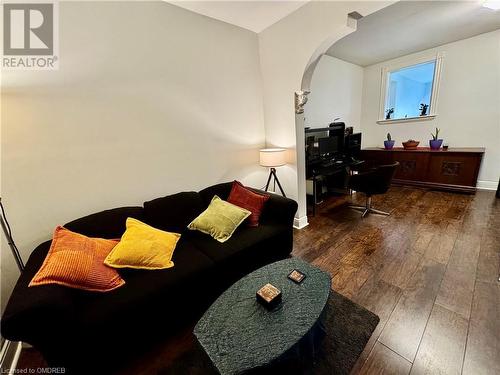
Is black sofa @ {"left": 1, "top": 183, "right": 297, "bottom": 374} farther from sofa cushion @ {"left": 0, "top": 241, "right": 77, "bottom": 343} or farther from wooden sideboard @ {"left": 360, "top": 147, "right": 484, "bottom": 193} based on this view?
wooden sideboard @ {"left": 360, "top": 147, "right": 484, "bottom": 193}

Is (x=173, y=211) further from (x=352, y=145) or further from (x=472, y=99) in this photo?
(x=472, y=99)

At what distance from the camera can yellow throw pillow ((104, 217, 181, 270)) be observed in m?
1.49

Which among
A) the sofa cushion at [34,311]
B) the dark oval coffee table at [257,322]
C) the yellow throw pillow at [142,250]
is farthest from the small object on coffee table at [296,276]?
the sofa cushion at [34,311]

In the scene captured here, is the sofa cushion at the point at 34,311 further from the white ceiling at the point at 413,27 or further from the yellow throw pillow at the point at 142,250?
the white ceiling at the point at 413,27

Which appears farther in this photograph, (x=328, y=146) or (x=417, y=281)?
(x=328, y=146)

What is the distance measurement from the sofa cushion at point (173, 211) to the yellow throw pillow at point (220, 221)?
4.5 inches

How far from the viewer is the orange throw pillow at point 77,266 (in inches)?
46.8

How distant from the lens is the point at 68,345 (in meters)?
1.07

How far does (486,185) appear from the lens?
3.86m

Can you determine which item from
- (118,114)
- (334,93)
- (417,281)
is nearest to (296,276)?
(417,281)

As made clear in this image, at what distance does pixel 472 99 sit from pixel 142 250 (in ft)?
18.8

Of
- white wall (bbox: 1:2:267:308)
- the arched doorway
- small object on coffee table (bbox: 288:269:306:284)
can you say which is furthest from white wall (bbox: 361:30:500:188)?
small object on coffee table (bbox: 288:269:306:284)

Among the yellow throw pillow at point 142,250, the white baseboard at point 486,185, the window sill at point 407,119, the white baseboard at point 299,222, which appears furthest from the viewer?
the window sill at point 407,119

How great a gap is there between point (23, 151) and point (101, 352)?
153 centimetres
